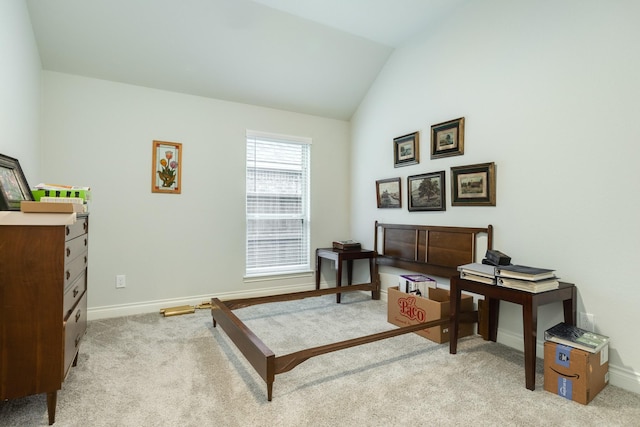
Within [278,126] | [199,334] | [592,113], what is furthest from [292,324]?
[592,113]

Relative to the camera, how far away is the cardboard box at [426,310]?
261 cm

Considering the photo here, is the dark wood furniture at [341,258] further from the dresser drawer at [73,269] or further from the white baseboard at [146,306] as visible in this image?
the dresser drawer at [73,269]

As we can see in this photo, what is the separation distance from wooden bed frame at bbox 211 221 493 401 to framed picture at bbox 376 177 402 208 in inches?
9.9

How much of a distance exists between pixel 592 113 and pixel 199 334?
3353mm

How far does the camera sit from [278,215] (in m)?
4.14

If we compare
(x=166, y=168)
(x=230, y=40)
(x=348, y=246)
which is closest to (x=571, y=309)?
(x=348, y=246)

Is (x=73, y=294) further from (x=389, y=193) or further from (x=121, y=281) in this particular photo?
(x=389, y=193)

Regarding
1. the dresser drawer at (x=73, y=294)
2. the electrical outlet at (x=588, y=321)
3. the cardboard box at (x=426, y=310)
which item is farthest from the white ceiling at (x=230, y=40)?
the electrical outlet at (x=588, y=321)

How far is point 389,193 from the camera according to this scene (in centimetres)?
380

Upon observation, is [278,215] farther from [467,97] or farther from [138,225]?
[467,97]

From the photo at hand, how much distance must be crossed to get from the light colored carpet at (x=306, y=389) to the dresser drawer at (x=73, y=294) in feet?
1.68

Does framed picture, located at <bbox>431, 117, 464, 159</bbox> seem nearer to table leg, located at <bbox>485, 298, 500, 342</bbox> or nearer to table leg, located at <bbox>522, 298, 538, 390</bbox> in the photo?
table leg, located at <bbox>485, 298, 500, 342</bbox>

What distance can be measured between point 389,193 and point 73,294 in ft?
10.00

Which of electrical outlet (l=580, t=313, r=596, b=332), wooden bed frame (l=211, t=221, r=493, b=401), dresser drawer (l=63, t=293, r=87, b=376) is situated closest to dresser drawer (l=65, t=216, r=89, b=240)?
dresser drawer (l=63, t=293, r=87, b=376)
